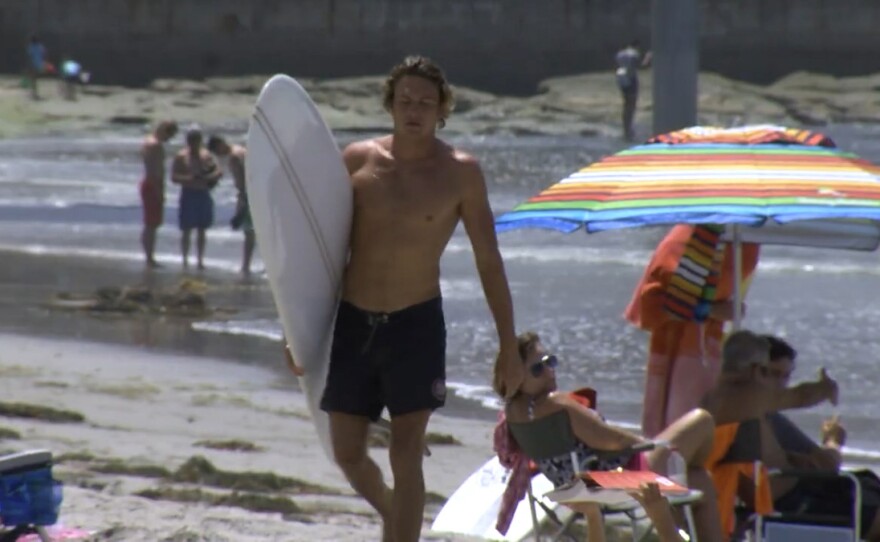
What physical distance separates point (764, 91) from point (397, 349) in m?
40.1

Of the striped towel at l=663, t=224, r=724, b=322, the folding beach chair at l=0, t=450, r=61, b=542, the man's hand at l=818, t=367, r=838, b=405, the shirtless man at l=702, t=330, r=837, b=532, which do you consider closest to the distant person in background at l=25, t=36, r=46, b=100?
the striped towel at l=663, t=224, r=724, b=322

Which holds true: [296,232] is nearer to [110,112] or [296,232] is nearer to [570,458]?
[570,458]

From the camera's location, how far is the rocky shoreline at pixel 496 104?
40.7 metres

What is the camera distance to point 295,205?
5.09 m

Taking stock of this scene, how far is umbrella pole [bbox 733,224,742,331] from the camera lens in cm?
646

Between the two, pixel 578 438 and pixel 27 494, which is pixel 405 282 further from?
pixel 27 494

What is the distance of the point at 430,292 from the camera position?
5133mm

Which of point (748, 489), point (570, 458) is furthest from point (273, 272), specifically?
point (748, 489)

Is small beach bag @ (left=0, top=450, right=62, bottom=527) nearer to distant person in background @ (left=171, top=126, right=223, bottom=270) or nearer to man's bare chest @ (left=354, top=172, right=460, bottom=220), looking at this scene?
man's bare chest @ (left=354, top=172, right=460, bottom=220)

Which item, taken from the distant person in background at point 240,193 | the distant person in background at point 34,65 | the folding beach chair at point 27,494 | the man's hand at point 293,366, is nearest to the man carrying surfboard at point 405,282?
the man's hand at point 293,366

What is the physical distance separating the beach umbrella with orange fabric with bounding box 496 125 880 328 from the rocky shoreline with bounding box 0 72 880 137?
33.8 metres

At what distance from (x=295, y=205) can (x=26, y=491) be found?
113cm

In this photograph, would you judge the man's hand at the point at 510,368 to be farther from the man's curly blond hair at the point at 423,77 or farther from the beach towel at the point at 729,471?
the beach towel at the point at 729,471

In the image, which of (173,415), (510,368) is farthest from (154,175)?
(510,368)
